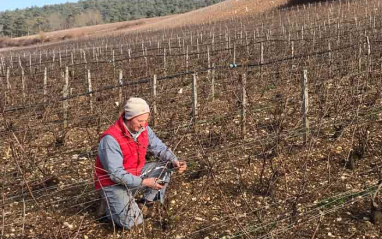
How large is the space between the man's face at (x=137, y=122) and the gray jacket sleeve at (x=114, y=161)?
0.18 m

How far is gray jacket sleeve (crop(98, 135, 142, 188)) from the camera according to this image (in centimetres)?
327

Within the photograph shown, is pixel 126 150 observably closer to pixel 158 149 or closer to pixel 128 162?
pixel 128 162

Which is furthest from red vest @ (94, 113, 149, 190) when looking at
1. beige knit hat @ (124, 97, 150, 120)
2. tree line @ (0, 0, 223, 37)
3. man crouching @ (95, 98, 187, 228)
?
tree line @ (0, 0, 223, 37)

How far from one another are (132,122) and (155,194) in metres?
0.80

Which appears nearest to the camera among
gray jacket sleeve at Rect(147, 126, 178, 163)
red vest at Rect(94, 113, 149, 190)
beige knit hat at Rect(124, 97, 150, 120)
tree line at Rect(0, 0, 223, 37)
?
beige knit hat at Rect(124, 97, 150, 120)

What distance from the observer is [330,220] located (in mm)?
3518

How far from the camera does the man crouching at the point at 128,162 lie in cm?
326

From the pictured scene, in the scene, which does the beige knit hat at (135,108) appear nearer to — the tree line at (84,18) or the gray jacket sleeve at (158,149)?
the gray jacket sleeve at (158,149)

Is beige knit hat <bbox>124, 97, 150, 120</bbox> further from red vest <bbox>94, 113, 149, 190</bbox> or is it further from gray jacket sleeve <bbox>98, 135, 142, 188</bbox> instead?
gray jacket sleeve <bbox>98, 135, 142, 188</bbox>

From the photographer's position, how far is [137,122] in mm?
3320

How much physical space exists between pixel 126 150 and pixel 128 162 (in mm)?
136

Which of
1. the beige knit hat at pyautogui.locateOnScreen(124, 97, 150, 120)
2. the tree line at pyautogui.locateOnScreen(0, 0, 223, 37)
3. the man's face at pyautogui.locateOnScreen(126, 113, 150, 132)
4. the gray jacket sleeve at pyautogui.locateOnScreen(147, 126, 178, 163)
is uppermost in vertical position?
the tree line at pyautogui.locateOnScreen(0, 0, 223, 37)

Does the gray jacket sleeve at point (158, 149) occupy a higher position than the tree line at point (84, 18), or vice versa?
the tree line at point (84, 18)

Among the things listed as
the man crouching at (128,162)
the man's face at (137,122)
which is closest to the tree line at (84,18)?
the man crouching at (128,162)
